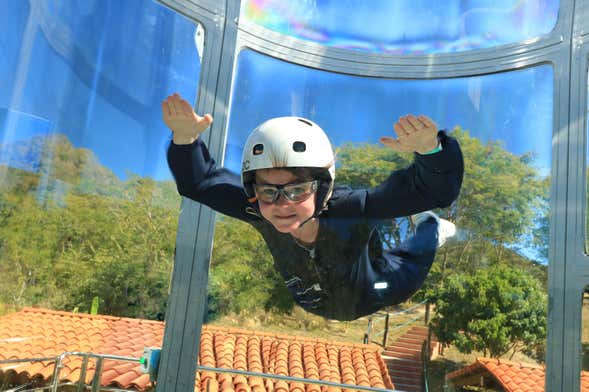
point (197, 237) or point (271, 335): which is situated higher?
point (197, 237)

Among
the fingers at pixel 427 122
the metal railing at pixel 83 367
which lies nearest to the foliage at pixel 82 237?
the metal railing at pixel 83 367

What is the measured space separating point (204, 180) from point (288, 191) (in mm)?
265

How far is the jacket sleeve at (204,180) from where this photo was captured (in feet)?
4.26

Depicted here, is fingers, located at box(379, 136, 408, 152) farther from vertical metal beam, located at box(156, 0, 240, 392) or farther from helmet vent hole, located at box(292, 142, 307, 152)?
vertical metal beam, located at box(156, 0, 240, 392)

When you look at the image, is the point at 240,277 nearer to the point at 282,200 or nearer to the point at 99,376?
the point at 99,376

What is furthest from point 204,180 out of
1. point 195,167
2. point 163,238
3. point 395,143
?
point 163,238

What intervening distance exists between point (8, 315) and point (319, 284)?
102 centimetres

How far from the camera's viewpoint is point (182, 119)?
4.14 feet

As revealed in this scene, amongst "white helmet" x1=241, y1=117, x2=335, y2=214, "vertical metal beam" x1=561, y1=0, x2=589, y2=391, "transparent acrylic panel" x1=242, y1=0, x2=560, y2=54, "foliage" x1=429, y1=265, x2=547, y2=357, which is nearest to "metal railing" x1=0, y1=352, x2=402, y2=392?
"foliage" x1=429, y1=265, x2=547, y2=357

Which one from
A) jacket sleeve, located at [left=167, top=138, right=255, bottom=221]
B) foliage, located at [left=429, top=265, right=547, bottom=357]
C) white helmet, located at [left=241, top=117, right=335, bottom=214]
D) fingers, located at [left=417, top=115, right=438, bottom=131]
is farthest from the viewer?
foliage, located at [left=429, top=265, right=547, bottom=357]

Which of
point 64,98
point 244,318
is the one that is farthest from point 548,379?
point 64,98

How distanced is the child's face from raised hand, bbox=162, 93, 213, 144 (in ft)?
0.66

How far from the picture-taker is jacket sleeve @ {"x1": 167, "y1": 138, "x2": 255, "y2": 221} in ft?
4.26

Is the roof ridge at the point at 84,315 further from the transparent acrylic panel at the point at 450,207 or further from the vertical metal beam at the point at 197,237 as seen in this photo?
the transparent acrylic panel at the point at 450,207
